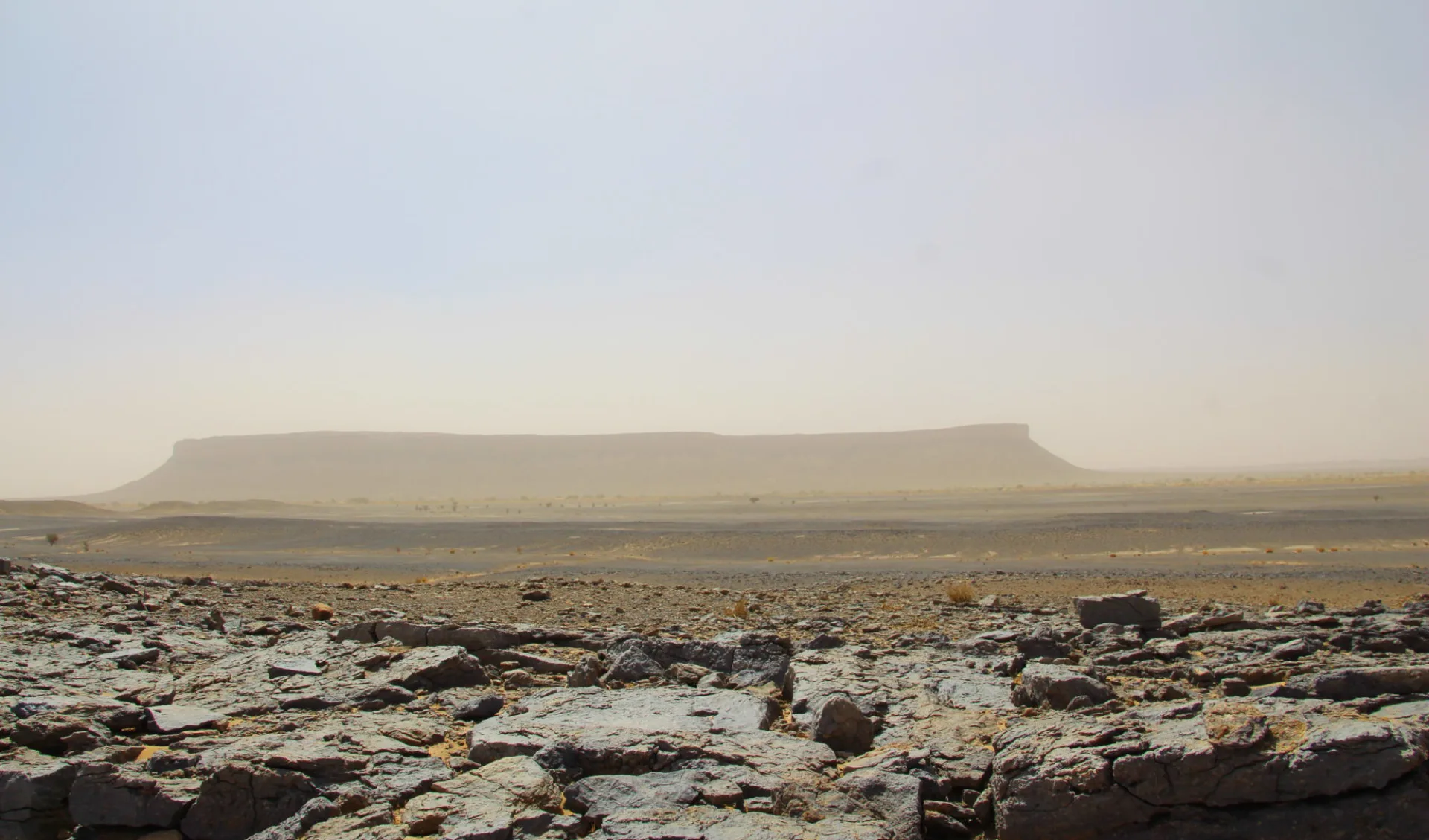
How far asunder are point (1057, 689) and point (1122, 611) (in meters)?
4.57

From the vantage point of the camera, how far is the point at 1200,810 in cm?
488

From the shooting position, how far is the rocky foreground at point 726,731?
5012mm

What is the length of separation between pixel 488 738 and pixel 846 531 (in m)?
30.6

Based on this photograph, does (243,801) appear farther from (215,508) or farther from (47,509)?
(215,508)

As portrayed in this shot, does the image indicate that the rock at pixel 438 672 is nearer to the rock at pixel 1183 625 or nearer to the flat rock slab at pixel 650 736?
the flat rock slab at pixel 650 736

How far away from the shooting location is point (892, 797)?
559cm

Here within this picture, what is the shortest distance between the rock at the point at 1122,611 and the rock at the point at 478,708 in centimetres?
728

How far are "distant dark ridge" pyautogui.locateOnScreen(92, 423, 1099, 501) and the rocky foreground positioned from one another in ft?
396

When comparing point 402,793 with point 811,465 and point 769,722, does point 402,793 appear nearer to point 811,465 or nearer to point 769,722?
point 769,722

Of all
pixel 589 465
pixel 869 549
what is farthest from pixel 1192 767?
pixel 589 465

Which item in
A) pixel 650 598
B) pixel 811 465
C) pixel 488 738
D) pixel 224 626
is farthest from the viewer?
pixel 811 465

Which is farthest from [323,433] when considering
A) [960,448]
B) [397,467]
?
[960,448]

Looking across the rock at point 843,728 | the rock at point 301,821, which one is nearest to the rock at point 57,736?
the rock at point 301,821

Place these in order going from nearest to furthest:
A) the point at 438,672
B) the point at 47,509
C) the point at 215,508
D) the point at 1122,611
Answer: the point at 438,672 → the point at 1122,611 → the point at 47,509 → the point at 215,508
